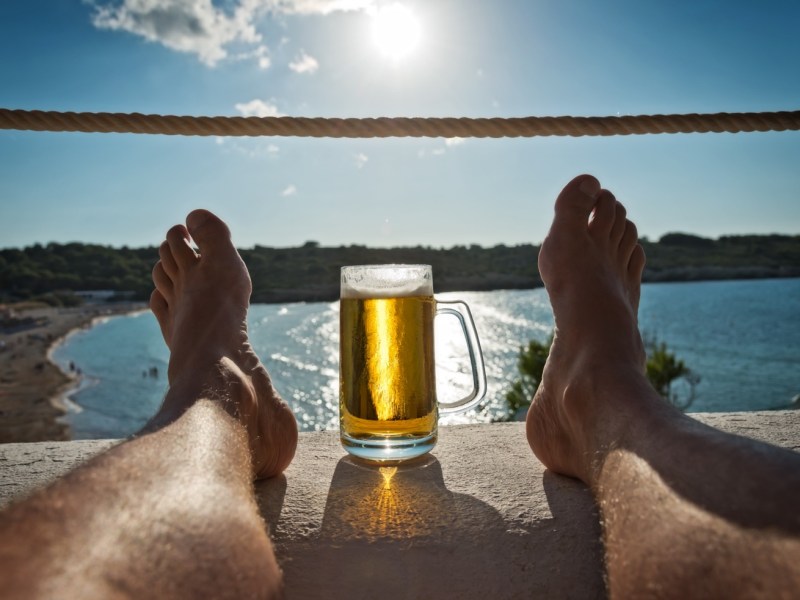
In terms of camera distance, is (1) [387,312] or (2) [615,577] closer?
(2) [615,577]

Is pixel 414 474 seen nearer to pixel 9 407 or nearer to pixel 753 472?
pixel 753 472

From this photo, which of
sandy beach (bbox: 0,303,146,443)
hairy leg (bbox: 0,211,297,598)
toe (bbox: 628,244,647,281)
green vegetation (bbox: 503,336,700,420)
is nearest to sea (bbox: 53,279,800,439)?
sandy beach (bbox: 0,303,146,443)

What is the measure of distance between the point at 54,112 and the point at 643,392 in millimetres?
1445

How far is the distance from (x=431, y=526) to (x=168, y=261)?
1.30m

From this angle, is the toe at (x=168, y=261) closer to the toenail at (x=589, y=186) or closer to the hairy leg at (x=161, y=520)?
the hairy leg at (x=161, y=520)

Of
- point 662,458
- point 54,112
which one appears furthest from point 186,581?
point 54,112

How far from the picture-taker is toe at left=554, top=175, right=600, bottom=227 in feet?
5.87

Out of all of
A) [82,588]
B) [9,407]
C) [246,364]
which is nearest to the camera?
[82,588]

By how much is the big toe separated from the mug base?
82cm

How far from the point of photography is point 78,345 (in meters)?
34.3

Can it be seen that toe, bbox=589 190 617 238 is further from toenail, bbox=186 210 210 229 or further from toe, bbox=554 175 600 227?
toenail, bbox=186 210 210 229

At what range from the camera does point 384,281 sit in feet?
3.98

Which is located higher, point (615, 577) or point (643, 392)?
point (643, 392)

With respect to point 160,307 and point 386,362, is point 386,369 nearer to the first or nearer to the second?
point 386,362
